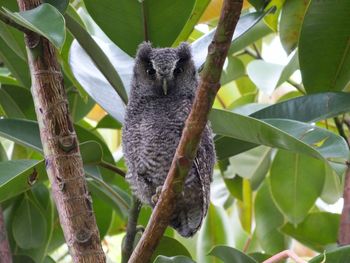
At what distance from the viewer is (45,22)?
1.35 metres

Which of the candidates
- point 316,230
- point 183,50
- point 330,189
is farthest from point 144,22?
point 330,189


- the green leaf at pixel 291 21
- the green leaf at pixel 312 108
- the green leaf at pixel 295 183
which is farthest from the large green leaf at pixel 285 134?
the green leaf at pixel 295 183

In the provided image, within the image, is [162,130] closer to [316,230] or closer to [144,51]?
[144,51]

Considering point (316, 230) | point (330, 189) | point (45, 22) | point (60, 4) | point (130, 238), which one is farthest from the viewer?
point (330, 189)

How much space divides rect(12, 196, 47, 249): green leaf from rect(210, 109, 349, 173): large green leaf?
2.16 feet

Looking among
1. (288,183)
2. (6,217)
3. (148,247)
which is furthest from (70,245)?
(288,183)

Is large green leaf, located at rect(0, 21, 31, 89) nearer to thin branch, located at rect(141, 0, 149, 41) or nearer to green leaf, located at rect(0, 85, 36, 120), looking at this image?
green leaf, located at rect(0, 85, 36, 120)

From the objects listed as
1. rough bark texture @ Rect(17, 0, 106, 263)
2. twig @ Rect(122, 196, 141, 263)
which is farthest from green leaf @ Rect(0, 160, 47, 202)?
twig @ Rect(122, 196, 141, 263)

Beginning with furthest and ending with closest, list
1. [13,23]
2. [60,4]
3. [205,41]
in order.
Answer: [205,41] → [60,4] → [13,23]

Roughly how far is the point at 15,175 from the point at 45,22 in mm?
432

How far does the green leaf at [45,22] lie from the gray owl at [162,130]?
54 cm

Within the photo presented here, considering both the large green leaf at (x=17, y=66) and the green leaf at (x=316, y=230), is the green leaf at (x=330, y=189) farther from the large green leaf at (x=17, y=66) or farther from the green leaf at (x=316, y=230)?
the large green leaf at (x=17, y=66)

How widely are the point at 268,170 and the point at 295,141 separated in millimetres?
1039

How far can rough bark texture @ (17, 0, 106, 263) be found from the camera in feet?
4.85
